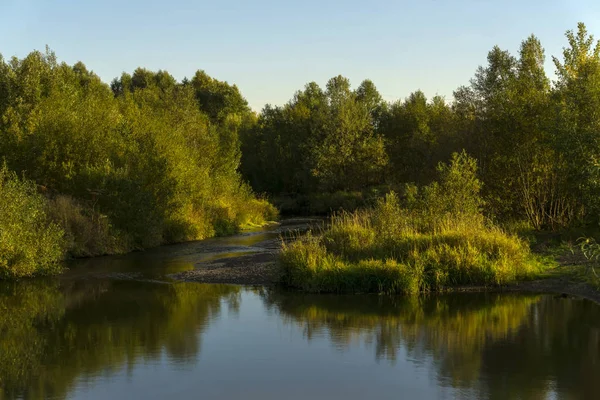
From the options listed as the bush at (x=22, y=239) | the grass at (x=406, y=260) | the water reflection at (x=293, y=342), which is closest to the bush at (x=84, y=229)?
the bush at (x=22, y=239)

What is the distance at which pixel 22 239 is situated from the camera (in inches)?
938

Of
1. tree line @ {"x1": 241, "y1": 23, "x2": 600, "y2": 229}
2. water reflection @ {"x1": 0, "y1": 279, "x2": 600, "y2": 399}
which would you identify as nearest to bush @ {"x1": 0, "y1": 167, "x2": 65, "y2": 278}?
water reflection @ {"x1": 0, "y1": 279, "x2": 600, "y2": 399}

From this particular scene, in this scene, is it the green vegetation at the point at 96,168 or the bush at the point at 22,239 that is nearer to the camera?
the bush at the point at 22,239

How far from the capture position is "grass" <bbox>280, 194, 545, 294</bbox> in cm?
2089

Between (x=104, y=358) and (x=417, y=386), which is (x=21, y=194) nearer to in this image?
(x=104, y=358)

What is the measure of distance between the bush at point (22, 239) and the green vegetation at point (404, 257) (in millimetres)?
9725

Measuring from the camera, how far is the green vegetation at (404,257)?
20922mm

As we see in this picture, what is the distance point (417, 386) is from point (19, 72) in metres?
35.9

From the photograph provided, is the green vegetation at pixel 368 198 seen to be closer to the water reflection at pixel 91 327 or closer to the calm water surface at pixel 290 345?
the calm water surface at pixel 290 345

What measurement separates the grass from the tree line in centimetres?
453

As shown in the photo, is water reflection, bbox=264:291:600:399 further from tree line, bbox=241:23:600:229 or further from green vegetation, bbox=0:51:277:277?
green vegetation, bbox=0:51:277:277

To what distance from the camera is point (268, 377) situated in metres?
12.9

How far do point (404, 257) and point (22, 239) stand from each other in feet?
46.8

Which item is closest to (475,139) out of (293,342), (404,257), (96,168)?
(404,257)
